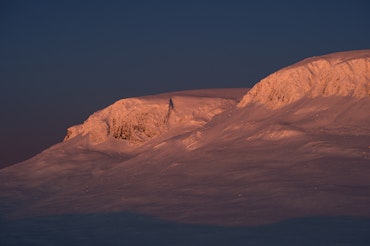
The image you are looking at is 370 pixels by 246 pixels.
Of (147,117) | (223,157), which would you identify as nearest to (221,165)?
(223,157)

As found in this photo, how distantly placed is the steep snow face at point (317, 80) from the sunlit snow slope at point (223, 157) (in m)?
0.09

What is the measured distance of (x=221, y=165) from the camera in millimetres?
36438

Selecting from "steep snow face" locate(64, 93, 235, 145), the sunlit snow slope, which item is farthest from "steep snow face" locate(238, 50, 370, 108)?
"steep snow face" locate(64, 93, 235, 145)

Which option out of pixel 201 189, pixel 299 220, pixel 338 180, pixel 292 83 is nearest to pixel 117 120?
pixel 292 83

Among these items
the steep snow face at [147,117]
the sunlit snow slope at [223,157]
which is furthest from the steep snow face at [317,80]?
the steep snow face at [147,117]

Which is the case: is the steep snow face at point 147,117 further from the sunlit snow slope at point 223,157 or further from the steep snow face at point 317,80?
the steep snow face at point 317,80

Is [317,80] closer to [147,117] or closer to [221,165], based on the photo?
[221,165]

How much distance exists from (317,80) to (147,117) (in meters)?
20.0

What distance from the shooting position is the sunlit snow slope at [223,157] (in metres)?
25.7

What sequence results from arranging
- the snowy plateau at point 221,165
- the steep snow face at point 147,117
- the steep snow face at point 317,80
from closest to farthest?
the snowy plateau at point 221,165 → the steep snow face at point 317,80 → the steep snow face at point 147,117

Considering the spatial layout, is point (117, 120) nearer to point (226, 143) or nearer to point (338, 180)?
point (226, 143)

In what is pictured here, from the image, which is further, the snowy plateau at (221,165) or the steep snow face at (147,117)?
the steep snow face at (147,117)

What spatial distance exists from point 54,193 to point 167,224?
2239 cm

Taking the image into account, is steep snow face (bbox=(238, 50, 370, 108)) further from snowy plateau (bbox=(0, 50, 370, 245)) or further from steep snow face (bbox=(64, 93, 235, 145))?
steep snow face (bbox=(64, 93, 235, 145))
